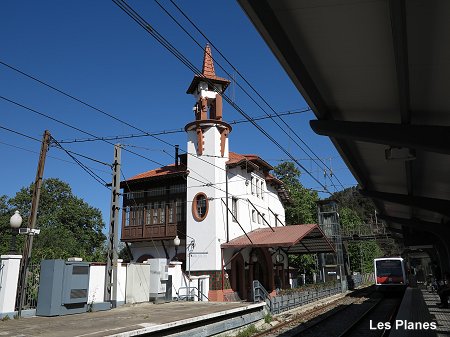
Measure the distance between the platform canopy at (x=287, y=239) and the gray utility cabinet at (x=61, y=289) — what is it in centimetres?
1290

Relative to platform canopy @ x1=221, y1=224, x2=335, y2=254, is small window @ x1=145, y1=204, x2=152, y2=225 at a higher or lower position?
higher

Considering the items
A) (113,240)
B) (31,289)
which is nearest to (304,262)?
(113,240)

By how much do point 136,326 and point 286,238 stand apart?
16.0m

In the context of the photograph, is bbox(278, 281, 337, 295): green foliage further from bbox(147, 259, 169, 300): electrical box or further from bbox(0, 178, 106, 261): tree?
bbox(0, 178, 106, 261): tree

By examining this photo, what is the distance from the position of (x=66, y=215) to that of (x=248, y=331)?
48432mm

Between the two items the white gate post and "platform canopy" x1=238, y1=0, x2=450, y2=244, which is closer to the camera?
"platform canopy" x1=238, y1=0, x2=450, y2=244

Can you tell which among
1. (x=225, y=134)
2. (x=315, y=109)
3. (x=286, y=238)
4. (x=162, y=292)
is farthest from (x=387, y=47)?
(x=225, y=134)

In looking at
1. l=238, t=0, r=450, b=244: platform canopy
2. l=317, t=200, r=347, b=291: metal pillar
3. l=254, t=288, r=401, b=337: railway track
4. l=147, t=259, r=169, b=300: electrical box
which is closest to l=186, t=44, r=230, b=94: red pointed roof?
l=147, t=259, r=169, b=300: electrical box

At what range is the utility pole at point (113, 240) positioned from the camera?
16562mm

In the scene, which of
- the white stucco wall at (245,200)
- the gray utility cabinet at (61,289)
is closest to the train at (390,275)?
the white stucco wall at (245,200)

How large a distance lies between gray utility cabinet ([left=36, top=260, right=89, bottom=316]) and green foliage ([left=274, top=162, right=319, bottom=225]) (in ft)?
102

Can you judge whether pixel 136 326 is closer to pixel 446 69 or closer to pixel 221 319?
pixel 221 319

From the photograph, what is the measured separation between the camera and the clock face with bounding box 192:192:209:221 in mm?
27734

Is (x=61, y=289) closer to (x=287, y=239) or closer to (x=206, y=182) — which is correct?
(x=287, y=239)
